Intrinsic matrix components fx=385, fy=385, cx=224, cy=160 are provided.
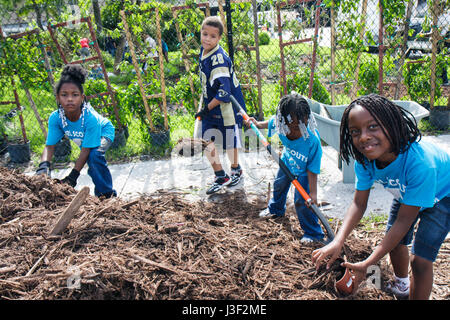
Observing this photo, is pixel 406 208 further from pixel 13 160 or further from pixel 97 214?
pixel 13 160

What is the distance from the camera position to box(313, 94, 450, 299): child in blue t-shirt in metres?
2.04

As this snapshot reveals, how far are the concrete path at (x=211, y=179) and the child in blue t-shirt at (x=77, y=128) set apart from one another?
695mm

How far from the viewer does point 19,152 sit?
5684 mm

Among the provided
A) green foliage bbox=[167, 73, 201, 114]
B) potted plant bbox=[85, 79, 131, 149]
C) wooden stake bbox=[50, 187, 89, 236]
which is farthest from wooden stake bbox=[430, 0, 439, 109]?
wooden stake bbox=[50, 187, 89, 236]

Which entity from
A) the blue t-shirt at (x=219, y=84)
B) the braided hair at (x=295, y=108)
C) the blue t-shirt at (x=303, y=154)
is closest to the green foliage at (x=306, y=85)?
the blue t-shirt at (x=219, y=84)

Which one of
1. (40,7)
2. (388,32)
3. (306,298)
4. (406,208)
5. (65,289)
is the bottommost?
(306,298)

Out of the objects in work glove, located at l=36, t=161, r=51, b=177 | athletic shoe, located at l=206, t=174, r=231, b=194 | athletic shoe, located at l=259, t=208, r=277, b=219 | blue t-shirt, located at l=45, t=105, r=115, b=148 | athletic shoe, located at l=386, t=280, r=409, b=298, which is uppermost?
blue t-shirt, located at l=45, t=105, r=115, b=148

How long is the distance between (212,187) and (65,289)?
2.34 meters

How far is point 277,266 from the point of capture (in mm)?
2701

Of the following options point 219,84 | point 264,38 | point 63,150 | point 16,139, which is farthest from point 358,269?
point 264,38

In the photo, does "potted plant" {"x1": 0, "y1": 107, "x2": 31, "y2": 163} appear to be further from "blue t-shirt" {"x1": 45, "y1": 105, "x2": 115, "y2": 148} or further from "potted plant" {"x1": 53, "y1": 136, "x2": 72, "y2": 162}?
"blue t-shirt" {"x1": 45, "y1": 105, "x2": 115, "y2": 148}

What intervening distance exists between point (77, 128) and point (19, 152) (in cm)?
242

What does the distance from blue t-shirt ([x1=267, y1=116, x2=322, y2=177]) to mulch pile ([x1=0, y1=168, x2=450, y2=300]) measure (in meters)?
0.58
